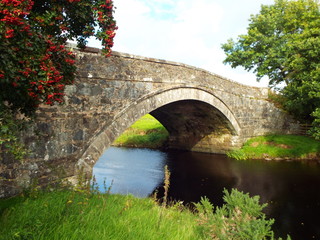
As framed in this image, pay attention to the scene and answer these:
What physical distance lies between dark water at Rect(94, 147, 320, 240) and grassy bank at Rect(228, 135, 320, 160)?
1051mm

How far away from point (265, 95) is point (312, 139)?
4349 mm

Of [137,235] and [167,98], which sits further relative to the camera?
[167,98]

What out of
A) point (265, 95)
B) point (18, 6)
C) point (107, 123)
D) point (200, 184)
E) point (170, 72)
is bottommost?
point (200, 184)

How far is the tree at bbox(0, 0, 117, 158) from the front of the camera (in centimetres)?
315

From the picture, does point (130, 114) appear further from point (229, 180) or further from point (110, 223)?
point (229, 180)

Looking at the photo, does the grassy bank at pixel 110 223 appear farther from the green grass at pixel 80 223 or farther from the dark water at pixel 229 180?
the dark water at pixel 229 180

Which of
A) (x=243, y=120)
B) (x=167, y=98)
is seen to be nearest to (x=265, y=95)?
(x=243, y=120)

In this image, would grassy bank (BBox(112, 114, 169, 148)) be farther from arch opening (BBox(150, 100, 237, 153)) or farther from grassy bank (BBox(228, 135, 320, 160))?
grassy bank (BBox(228, 135, 320, 160))

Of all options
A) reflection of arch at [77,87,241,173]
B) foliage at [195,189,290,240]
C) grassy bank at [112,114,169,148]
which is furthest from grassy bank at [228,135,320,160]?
foliage at [195,189,290,240]

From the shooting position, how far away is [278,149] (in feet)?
53.1

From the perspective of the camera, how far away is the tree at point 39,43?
10.3 ft

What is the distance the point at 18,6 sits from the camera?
311 cm

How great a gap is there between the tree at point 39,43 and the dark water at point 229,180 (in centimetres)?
544

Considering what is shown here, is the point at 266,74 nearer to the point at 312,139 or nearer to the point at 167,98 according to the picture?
the point at 312,139
